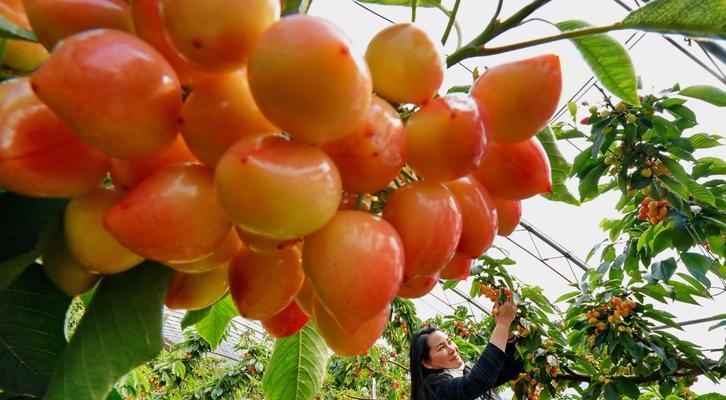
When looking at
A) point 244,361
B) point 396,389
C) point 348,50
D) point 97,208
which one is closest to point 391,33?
point 348,50

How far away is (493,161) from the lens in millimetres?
404

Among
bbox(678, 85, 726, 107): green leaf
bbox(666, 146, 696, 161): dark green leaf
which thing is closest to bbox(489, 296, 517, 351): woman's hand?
bbox(666, 146, 696, 161): dark green leaf

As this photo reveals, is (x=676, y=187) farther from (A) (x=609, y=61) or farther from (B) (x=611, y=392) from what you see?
(A) (x=609, y=61)

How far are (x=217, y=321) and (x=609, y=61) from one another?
20.7 inches

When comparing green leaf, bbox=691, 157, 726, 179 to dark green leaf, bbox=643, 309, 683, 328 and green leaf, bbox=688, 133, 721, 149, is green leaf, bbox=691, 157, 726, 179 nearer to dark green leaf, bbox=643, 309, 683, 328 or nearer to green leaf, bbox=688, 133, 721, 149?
green leaf, bbox=688, 133, 721, 149

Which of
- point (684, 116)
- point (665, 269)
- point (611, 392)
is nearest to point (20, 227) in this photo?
point (684, 116)

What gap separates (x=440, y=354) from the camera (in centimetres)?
302

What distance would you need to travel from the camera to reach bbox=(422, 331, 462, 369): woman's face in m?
3.00

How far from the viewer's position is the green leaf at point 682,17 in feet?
1.42

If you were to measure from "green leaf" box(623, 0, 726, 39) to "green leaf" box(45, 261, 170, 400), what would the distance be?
416 mm

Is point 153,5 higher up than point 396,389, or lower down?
higher up

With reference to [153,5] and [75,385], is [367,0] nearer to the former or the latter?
[153,5]

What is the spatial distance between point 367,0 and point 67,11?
0.41 meters

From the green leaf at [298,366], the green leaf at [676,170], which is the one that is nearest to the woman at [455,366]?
the green leaf at [676,170]
